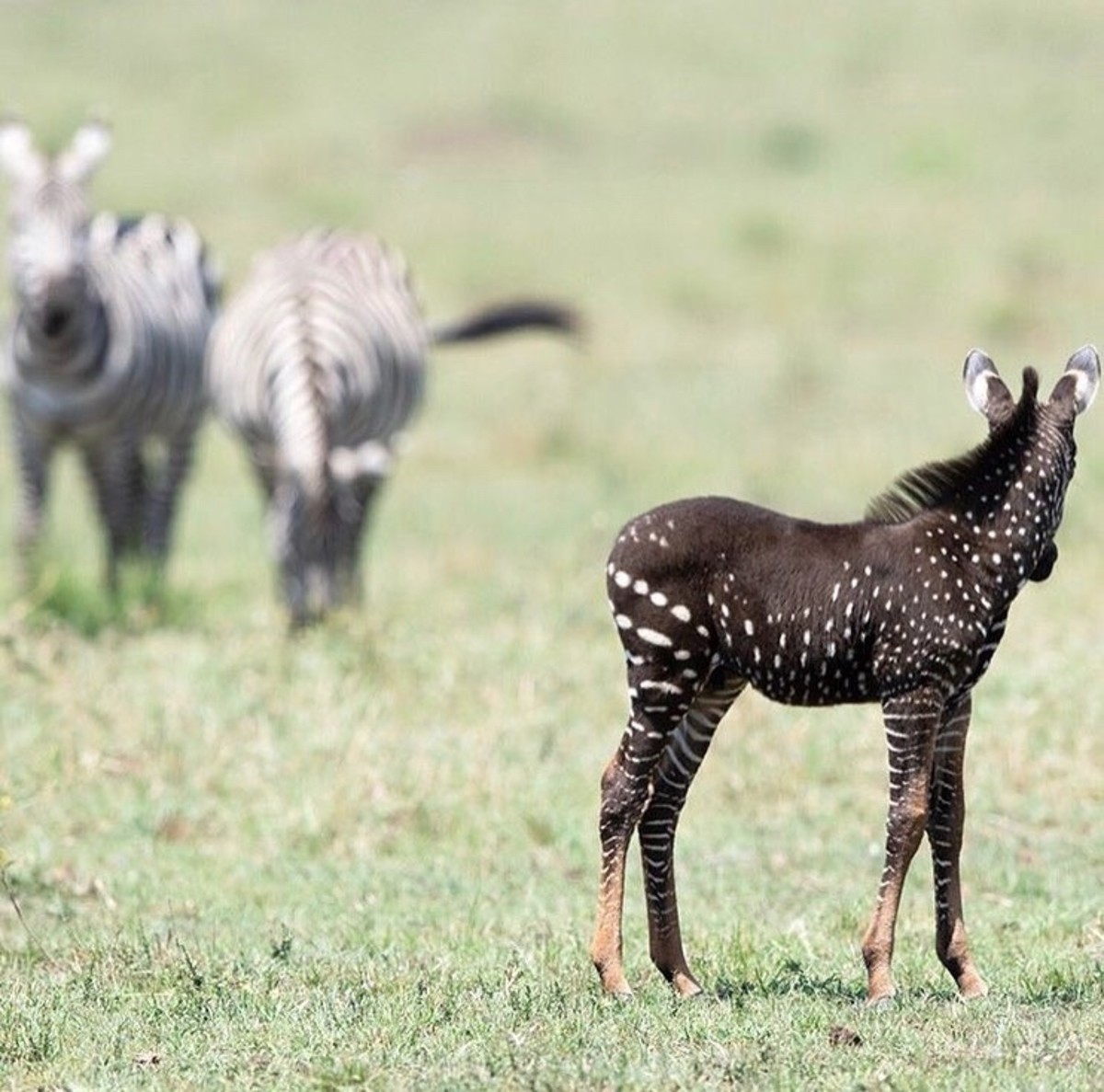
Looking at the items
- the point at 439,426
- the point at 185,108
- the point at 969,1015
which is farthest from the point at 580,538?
the point at 185,108

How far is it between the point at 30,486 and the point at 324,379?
2287 millimetres

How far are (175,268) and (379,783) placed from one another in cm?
785

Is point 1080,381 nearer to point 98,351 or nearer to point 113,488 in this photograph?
point 98,351

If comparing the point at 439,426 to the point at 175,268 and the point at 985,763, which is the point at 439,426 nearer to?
the point at 175,268

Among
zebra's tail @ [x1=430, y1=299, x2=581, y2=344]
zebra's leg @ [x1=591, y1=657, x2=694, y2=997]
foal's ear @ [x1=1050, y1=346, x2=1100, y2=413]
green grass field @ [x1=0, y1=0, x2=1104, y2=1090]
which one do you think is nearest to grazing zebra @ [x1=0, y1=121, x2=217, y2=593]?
green grass field @ [x1=0, y1=0, x2=1104, y2=1090]

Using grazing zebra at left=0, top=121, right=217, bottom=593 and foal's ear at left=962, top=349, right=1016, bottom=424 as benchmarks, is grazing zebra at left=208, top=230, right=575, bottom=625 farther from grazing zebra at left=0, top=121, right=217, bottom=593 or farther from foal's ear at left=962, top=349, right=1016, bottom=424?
foal's ear at left=962, top=349, right=1016, bottom=424

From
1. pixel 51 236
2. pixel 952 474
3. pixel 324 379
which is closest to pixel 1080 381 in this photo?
pixel 952 474

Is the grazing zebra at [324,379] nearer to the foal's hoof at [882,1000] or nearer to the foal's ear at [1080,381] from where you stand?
the foal's ear at [1080,381]

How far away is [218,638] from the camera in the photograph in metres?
11.6

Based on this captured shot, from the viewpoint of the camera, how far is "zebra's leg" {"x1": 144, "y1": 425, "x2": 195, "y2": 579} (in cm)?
1497

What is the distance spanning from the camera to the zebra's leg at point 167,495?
14969 mm

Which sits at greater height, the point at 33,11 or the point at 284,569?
the point at 33,11

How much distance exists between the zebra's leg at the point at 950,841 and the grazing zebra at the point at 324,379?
6077mm

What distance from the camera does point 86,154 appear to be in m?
13.9
